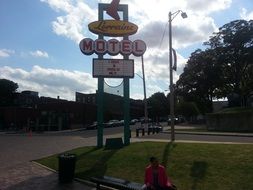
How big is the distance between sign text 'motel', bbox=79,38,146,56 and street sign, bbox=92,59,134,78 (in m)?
0.54

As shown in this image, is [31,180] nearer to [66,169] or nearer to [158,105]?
[66,169]

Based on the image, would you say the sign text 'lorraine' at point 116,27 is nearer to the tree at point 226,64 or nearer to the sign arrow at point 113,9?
the sign arrow at point 113,9

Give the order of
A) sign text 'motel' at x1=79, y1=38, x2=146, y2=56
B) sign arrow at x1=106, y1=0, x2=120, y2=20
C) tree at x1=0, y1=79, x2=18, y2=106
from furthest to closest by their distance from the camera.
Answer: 1. tree at x1=0, y1=79, x2=18, y2=106
2. sign arrow at x1=106, y1=0, x2=120, y2=20
3. sign text 'motel' at x1=79, y1=38, x2=146, y2=56

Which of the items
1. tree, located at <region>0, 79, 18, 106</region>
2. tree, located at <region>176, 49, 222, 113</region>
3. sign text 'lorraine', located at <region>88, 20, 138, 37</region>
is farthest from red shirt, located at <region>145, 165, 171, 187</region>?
tree, located at <region>0, 79, 18, 106</region>

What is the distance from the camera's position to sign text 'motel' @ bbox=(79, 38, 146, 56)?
2702 cm

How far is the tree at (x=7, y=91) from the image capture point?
118 m

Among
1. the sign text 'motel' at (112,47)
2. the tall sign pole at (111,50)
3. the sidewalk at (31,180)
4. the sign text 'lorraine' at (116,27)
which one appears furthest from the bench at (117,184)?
the sign text 'lorraine' at (116,27)

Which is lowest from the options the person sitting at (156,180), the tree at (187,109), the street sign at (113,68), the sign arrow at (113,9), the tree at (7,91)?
the person sitting at (156,180)

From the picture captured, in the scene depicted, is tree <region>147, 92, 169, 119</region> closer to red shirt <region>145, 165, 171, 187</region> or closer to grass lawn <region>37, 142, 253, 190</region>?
grass lawn <region>37, 142, 253, 190</region>

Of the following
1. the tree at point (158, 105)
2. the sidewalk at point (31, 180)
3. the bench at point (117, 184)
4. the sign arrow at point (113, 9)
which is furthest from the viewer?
the tree at point (158, 105)

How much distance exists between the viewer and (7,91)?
119125mm

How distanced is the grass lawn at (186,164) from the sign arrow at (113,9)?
9.02m

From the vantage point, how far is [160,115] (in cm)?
14125

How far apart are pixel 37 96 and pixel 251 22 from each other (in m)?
81.9
